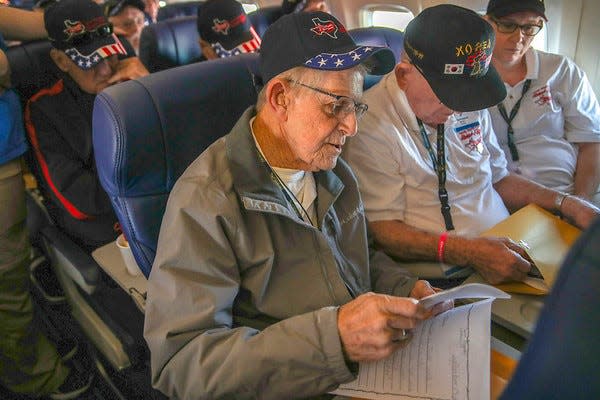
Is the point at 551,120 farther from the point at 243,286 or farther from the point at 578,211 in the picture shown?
the point at 243,286

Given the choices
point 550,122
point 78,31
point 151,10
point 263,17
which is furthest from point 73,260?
point 151,10

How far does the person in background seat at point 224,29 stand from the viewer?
3072mm

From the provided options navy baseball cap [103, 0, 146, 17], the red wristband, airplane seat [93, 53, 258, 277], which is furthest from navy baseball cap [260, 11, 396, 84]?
navy baseball cap [103, 0, 146, 17]

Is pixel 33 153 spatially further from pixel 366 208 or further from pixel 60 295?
pixel 366 208

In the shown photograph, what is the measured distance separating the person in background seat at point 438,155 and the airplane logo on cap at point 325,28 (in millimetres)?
419

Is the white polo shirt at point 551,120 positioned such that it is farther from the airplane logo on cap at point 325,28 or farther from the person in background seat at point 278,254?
the airplane logo on cap at point 325,28

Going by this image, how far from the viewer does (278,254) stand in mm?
1287

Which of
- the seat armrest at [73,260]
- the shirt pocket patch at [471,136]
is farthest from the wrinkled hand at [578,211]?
the seat armrest at [73,260]

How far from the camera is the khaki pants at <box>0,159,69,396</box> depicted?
6.50ft

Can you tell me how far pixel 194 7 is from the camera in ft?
15.8

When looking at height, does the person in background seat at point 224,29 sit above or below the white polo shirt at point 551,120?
above

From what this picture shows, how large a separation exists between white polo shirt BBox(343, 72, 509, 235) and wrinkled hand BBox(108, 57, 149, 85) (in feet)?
3.93

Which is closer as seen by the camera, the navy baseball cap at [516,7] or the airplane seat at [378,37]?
the navy baseball cap at [516,7]

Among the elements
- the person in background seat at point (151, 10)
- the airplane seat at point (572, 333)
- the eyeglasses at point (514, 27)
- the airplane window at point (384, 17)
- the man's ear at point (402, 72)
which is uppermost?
the airplane seat at point (572, 333)
